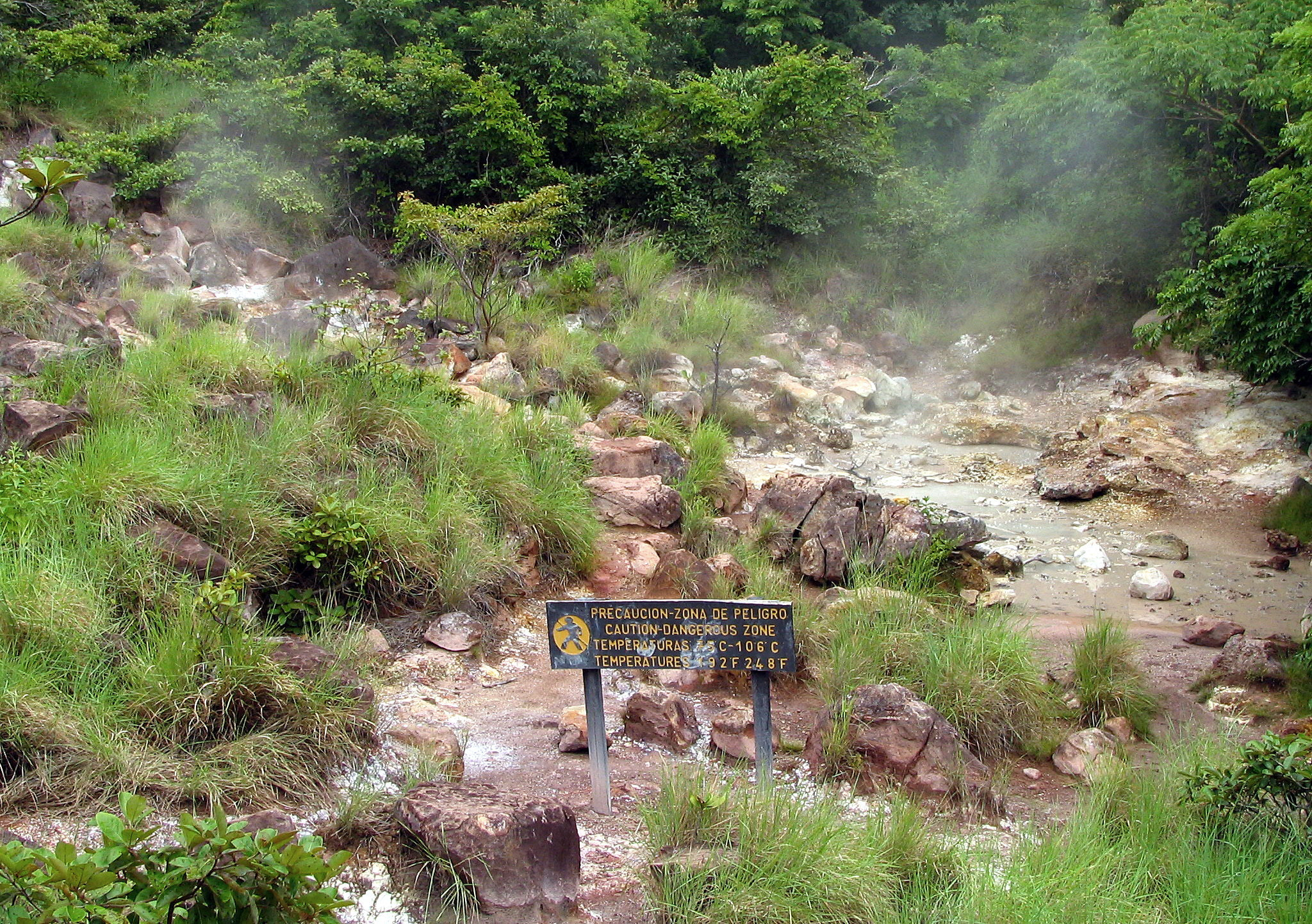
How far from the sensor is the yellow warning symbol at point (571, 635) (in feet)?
13.7

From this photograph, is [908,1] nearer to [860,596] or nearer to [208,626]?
[860,596]

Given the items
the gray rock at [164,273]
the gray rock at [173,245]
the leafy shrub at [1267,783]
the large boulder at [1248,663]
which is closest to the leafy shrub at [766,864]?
the leafy shrub at [1267,783]

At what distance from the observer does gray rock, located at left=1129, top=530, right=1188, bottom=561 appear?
8.59m

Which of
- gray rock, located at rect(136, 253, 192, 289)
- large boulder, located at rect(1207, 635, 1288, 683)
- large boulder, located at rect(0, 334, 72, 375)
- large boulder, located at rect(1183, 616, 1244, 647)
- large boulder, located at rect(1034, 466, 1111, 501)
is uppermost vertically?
gray rock, located at rect(136, 253, 192, 289)

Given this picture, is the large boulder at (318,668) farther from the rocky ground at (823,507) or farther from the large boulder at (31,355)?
the large boulder at (31,355)

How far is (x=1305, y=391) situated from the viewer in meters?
11.0

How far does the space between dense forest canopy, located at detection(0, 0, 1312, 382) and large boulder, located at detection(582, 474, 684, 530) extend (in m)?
7.43

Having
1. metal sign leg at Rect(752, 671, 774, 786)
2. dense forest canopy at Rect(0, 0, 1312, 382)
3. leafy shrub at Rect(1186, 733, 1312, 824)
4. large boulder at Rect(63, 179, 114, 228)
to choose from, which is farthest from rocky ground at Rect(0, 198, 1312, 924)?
dense forest canopy at Rect(0, 0, 1312, 382)

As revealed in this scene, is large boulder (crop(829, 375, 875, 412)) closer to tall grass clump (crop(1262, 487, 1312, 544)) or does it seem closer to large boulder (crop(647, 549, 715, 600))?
tall grass clump (crop(1262, 487, 1312, 544))

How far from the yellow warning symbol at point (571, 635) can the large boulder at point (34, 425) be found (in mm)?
3395

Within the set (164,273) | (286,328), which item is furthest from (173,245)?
(286,328)

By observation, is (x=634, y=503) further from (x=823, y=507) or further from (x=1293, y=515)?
(x=1293, y=515)

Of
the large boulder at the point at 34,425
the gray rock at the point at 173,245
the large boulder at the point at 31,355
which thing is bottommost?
the large boulder at the point at 34,425

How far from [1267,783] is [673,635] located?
2054 mm
